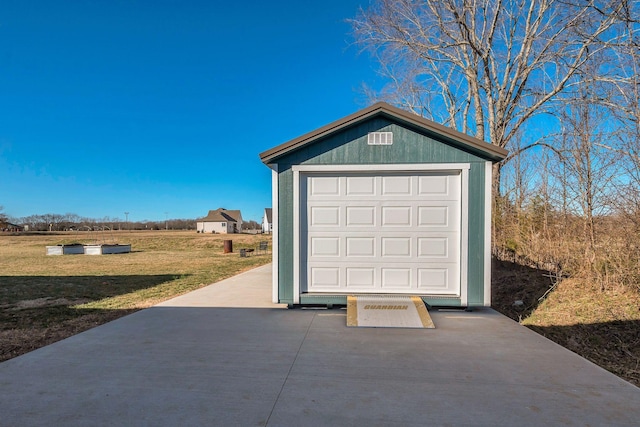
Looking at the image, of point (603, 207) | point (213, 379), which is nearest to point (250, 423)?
point (213, 379)

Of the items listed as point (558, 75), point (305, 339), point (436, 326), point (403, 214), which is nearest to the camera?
point (305, 339)

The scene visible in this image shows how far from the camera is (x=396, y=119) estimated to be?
17.2 feet

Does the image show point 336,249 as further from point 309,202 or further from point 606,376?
A: point 606,376

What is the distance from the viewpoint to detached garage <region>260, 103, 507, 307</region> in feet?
16.8

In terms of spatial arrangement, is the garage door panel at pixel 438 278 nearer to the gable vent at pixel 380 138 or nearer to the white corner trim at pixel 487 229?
the white corner trim at pixel 487 229

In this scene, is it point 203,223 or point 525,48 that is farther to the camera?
point 203,223

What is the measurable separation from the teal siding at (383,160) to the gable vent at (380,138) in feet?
0.21

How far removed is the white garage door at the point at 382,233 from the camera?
5266mm

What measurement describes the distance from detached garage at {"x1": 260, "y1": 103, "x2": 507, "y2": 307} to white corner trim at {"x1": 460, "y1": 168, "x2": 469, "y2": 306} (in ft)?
0.05

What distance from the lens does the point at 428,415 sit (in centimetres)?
231

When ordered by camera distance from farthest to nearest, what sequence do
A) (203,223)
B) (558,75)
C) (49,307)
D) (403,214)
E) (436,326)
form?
1. (203,223)
2. (558,75)
3. (49,307)
4. (403,214)
5. (436,326)

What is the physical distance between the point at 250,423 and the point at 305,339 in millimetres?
1686

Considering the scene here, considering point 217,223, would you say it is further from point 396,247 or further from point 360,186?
point 396,247

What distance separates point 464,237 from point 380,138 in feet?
6.73
